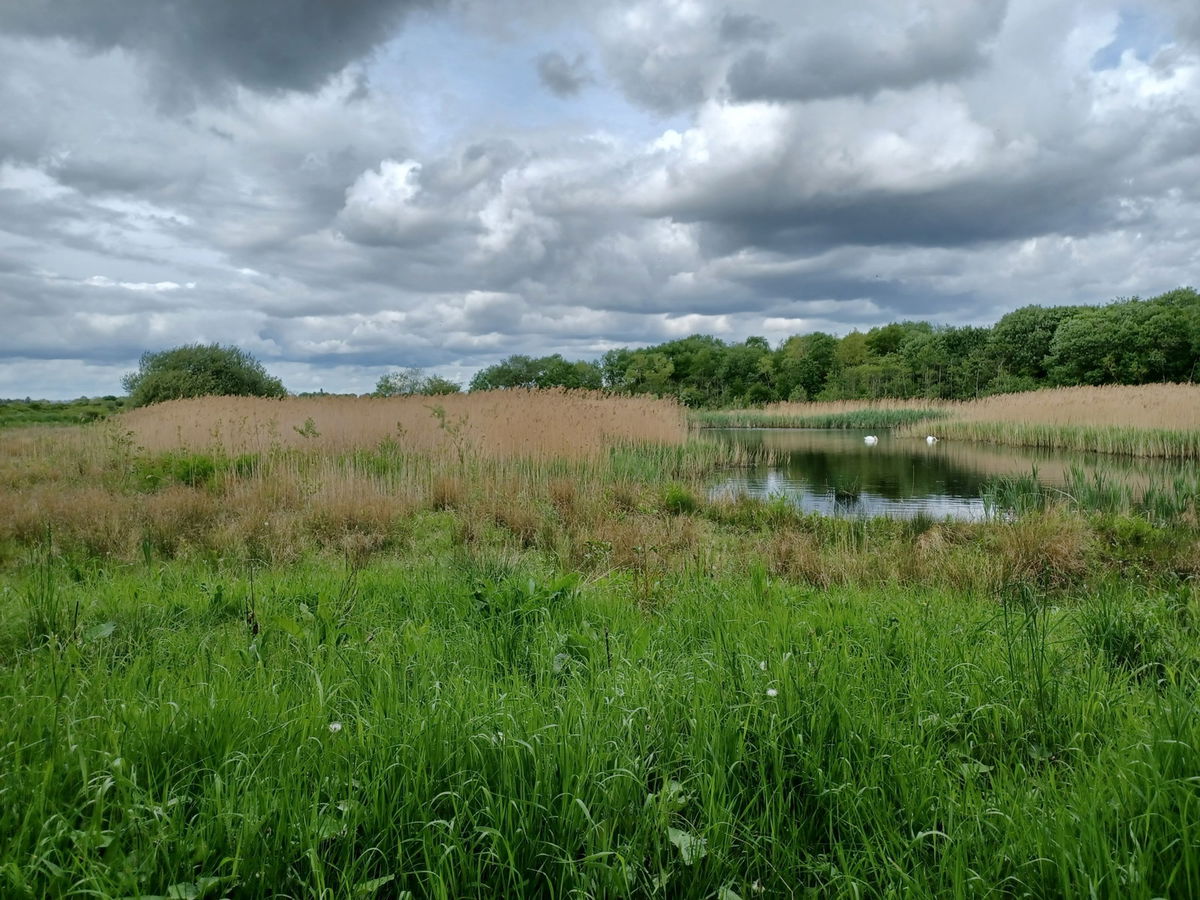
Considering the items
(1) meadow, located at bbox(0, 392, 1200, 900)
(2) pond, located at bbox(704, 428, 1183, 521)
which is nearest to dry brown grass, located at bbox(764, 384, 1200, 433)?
(2) pond, located at bbox(704, 428, 1183, 521)

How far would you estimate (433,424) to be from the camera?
1307cm

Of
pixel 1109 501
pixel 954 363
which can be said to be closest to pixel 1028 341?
pixel 954 363

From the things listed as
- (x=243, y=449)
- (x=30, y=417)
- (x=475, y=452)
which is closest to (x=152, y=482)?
(x=243, y=449)

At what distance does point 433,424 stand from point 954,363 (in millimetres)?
44643

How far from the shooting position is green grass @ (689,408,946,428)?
31.1 metres

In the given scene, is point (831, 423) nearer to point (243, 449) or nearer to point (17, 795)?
point (243, 449)

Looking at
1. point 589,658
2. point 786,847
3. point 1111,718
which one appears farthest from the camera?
point 589,658

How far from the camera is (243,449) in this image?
11.5 metres

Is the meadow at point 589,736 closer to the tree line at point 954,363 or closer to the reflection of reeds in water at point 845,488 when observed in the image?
the reflection of reeds in water at point 845,488

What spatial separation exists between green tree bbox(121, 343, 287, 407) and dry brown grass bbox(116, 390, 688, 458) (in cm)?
679

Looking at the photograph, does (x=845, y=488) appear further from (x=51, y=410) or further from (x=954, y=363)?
(x=954, y=363)

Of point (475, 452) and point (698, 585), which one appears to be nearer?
point (698, 585)

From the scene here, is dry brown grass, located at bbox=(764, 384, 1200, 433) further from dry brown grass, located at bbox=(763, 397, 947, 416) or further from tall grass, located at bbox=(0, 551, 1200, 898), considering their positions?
tall grass, located at bbox=(0, 551, 1200, 898)

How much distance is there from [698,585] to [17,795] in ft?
10.2
